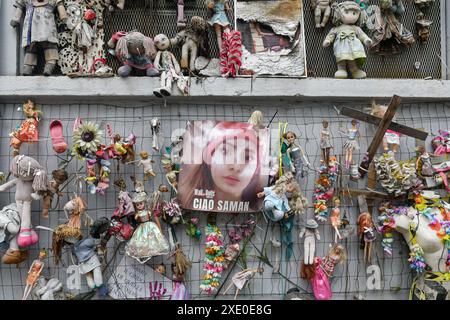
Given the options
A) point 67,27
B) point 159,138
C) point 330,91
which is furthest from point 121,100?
point 330,91

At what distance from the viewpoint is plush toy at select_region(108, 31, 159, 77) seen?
4.83 meters

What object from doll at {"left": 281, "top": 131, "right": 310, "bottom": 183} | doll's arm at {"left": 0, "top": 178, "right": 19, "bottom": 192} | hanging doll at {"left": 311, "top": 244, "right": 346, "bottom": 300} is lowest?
hanging doll at {"left": 311, "top": 244, "right": 346, "bottom": 300}

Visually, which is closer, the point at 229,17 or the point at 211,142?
the point at 211,142

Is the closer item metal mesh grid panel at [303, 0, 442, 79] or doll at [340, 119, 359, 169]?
doll at [340, 119, 359, 169]

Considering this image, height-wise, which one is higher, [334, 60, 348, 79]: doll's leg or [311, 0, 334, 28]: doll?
[311, 0, 334, 28]: doll

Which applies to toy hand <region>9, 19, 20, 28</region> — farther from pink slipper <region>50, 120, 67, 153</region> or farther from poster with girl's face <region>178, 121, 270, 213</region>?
poster with girl's face <region>178, 121, 270, 213</region>

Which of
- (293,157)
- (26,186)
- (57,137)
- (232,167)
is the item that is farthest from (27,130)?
(293,157)

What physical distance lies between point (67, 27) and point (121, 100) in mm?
875

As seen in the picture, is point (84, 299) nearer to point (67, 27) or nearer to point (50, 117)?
point (50, 117)

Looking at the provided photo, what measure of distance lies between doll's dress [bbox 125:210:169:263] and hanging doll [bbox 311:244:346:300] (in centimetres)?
142

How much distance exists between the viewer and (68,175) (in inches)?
190

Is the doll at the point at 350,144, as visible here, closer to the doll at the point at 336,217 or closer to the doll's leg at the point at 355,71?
the doll at the point at 336,217

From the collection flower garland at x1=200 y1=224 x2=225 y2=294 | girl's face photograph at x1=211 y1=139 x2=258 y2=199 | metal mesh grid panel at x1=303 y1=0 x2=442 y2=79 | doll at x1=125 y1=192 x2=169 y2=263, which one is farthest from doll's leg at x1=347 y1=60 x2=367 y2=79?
doll at x1=125 y1=192 x2=169 y2=263

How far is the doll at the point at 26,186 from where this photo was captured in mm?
4504
